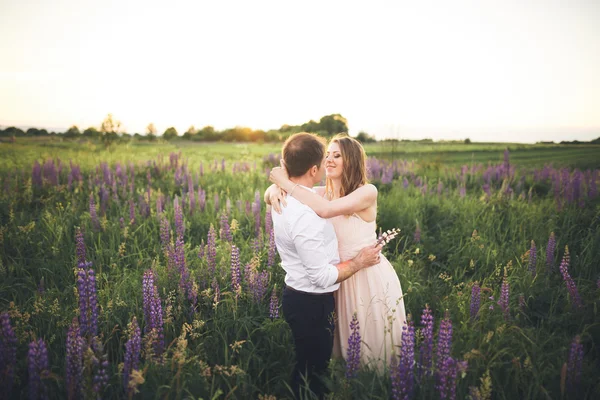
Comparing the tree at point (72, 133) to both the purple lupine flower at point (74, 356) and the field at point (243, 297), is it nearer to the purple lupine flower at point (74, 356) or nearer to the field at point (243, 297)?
the field at point (243, 297)

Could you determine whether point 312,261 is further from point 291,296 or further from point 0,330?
point 0,330

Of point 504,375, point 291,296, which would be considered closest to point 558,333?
point 504,375

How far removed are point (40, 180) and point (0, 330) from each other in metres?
6.47

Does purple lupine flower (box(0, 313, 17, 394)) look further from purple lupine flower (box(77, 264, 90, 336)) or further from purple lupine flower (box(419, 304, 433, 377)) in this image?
purple lupine flower (box(419, 304, 433, 377))

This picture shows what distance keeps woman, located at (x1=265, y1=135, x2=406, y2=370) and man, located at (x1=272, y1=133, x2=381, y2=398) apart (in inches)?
8.8

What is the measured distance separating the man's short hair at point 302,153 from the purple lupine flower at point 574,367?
7.08 feet

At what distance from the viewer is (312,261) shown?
2490 mm

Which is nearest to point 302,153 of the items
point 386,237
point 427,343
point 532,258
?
point 386,237

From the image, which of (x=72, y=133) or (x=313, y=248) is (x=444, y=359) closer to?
(x=313, y=248)

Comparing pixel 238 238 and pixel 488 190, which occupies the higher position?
pixel 488 190

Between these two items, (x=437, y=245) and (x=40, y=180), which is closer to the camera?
(x=437, y=245)

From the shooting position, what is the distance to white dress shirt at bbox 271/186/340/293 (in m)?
2.49

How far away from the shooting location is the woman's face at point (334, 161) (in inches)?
128

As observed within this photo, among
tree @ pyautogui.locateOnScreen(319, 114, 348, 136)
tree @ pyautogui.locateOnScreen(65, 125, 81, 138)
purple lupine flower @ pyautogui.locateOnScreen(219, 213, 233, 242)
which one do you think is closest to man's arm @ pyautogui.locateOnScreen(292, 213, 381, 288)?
purple lupine flower @ pyautogui.locateOnScreen(219, 213, 233, 242)
